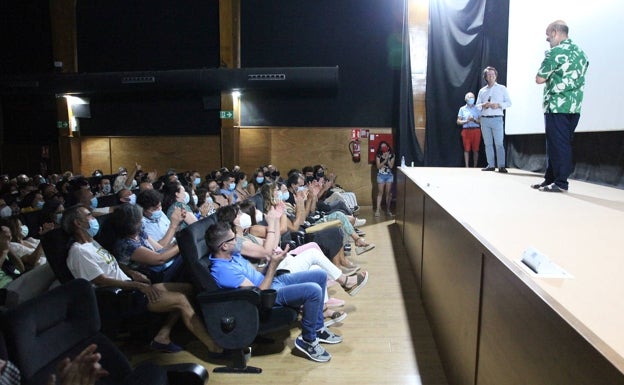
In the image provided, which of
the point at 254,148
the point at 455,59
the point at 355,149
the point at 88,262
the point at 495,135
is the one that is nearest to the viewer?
the point at 88,262

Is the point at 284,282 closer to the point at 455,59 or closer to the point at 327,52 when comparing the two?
the point at 455,59

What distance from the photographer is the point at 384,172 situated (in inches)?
301

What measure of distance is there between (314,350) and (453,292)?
2.75 ft

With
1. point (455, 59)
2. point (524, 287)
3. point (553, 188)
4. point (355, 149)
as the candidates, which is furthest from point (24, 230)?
point (455, 59)

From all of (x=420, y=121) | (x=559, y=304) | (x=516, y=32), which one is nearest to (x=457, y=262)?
(x=559, y=304)

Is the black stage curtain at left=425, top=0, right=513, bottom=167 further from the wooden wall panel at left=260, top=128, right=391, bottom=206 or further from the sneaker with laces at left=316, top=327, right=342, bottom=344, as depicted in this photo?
the sneaker with laces at left=316, top=327, right=342, bottom=344

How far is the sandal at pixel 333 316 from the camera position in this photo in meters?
2.74

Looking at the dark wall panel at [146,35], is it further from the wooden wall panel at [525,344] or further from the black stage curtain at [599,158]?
the wooden wall panel at [525,344]

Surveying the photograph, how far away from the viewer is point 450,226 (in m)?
2.05

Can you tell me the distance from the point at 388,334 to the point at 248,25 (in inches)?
286

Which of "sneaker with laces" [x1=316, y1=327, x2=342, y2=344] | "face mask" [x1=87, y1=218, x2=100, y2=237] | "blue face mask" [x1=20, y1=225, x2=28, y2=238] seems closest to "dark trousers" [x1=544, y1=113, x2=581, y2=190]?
"sneaker with laces" [x1=316, y1=327, x2=342, y2=344]

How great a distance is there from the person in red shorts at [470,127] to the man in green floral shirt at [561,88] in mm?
3362

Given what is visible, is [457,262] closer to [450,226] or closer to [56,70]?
[450,226]

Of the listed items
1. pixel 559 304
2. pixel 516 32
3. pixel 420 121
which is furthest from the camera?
pixel 420 121
